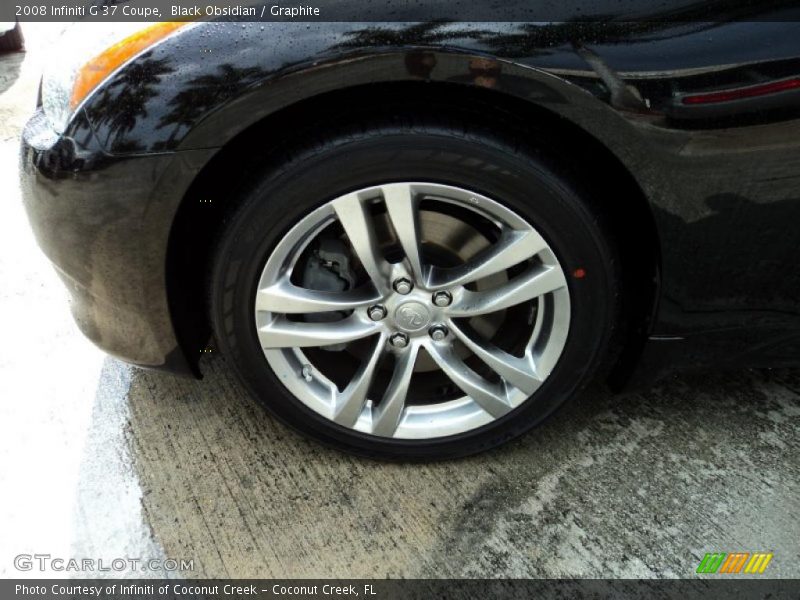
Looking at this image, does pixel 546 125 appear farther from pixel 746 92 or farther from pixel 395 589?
pixel 395 589

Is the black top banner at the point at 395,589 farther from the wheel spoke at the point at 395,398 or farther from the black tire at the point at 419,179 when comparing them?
the black tire at the point at 419,179

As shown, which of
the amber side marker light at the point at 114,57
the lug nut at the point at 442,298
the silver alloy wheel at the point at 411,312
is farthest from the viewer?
the lug nut at the point at 442,298

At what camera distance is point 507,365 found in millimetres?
1775

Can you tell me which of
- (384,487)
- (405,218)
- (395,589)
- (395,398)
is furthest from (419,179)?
(395,589)

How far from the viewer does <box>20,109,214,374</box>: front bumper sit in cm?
152

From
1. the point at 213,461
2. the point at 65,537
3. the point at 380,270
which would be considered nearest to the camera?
the point at 380,270

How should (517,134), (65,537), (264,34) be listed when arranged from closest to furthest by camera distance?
(264,34), (517,134), (65,537)

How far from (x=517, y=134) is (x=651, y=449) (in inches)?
40.9

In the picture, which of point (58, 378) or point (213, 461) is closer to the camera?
point (213, 461)

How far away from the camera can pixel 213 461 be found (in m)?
1.99

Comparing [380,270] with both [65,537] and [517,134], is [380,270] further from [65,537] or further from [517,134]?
[65,537]

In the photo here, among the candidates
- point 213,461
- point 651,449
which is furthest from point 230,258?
point 651,449

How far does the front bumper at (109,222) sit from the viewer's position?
4.98 ft

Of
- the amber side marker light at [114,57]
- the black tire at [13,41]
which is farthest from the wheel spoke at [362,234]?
the black tire at [13,41]
